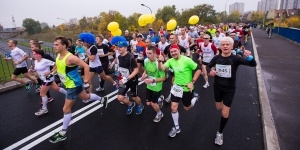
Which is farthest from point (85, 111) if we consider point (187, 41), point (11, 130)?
point (187, 41)

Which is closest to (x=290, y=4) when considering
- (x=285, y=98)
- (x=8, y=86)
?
(x=285, y=98)

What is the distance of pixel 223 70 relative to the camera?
12.2ft

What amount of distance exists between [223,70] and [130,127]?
228cm

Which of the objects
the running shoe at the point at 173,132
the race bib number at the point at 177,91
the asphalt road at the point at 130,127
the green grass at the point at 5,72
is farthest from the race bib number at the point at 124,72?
the green grass at the point at 5,72

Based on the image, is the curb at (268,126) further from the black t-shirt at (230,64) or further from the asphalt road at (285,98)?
the black t-shirt at (230,64)

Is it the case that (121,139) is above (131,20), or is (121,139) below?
→ below

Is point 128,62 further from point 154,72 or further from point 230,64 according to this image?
point 230,64

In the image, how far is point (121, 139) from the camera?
3.95m

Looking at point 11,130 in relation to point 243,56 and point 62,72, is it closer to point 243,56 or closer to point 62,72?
point 62,72

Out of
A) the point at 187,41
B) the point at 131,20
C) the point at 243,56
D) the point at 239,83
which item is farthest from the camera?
the point at 131,20

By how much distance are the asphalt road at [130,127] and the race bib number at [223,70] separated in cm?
125

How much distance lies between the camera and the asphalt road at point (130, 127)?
12.4 ft

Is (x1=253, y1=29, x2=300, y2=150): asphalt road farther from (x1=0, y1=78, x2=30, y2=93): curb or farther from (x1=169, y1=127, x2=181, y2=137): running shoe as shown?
(x1=0, y1=78, x2=30, y2=93): curb

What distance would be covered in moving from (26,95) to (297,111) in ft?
25.6
